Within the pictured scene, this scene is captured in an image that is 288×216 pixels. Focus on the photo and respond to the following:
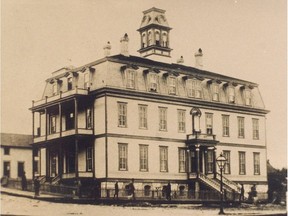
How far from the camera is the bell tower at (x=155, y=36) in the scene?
23.4 metres

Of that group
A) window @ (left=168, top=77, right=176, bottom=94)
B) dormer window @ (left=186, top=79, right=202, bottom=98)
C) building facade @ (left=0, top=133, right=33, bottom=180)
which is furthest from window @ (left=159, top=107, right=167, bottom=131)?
building facade @ (left=0, top=133, right=33, bottom=180)

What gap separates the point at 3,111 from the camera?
1852 centimetres

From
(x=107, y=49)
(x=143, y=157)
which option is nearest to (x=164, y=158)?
(x=143, y=157)

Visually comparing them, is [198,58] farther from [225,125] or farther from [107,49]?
[225,125]

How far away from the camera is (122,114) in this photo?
2648 centimetres

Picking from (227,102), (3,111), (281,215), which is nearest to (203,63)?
(227,102)

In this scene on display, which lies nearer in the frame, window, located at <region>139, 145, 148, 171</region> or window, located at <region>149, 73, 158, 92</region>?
window, located at <region>139, 145, 148, 171</region>

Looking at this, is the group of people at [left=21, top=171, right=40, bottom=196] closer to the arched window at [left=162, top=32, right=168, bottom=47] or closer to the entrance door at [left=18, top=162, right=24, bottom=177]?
the entrance door at [left=18, top=162, right=24, bottom=177]

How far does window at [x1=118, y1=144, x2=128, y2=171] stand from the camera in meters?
26.2

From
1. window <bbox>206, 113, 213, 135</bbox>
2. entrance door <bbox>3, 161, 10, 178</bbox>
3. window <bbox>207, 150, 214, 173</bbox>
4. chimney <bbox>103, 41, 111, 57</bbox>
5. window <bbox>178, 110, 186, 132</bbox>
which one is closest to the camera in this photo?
entrance door <bbox>3, 161, 10, 178</bbox>

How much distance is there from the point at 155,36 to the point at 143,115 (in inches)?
136

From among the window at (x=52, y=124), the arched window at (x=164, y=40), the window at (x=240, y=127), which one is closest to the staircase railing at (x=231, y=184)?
the window at (x=240, y=127)

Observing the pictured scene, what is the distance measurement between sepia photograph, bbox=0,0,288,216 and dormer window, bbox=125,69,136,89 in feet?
0.15

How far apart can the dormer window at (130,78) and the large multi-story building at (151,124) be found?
4 cm
